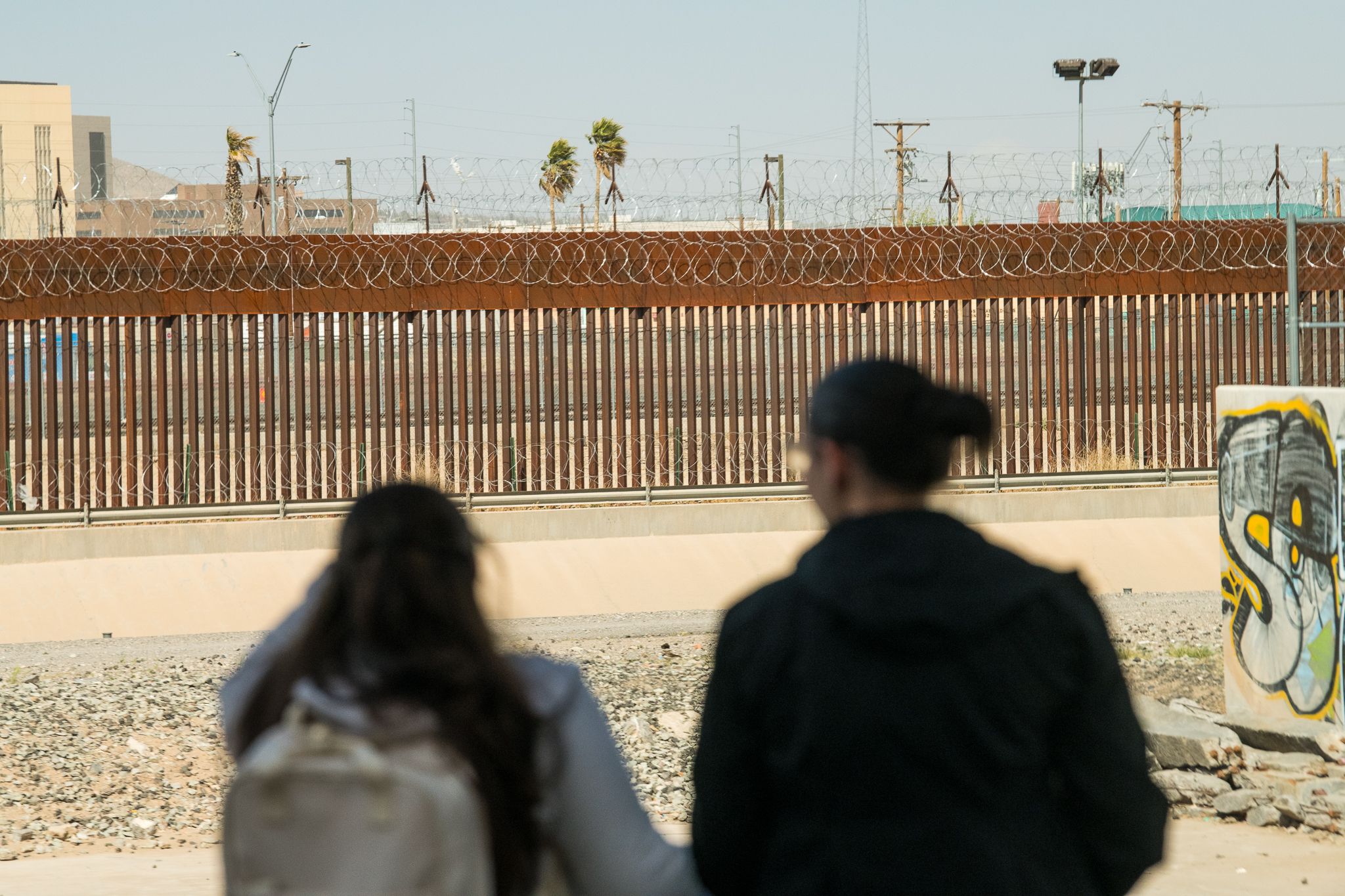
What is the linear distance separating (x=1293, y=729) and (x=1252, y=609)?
3.52 feet

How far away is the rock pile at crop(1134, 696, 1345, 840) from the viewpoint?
6.26m

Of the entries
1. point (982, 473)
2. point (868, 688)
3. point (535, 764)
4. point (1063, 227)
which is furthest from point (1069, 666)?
point (1063, 227)

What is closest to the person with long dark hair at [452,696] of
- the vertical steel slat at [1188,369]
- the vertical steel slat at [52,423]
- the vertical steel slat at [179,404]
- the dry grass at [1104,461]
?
the vertical steel slat at [179,404]

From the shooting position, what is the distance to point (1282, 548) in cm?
771

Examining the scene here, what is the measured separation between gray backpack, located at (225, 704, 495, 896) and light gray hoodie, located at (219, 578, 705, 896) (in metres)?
0.14

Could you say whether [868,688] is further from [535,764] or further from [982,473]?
[982,473]

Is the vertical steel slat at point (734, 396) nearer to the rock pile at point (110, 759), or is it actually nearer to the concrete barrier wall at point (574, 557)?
the concrete barrier wall at point (574, 557)

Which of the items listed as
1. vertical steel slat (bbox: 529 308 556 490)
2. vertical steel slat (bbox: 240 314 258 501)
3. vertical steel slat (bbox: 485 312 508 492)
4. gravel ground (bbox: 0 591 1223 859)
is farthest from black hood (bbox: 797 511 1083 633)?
vertical steel slat (bbox: 240 314 258 501)

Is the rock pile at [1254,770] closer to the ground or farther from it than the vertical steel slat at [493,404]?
closer to the ground

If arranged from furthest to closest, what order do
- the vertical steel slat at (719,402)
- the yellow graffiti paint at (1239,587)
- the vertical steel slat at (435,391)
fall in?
the vertical steel slat at (719,402) → the vertical steel slat at (435,391) → the yellow graffiti paint at (1239,587)

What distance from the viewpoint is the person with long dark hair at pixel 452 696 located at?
1.67 meters

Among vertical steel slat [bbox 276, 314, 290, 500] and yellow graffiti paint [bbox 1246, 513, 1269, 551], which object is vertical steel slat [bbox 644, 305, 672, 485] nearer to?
vertical steel slat [bbox 276, 314, 290, 500]

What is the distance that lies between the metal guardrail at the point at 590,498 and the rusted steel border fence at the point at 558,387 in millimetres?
689

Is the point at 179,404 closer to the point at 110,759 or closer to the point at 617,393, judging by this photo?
the point at 617,393
